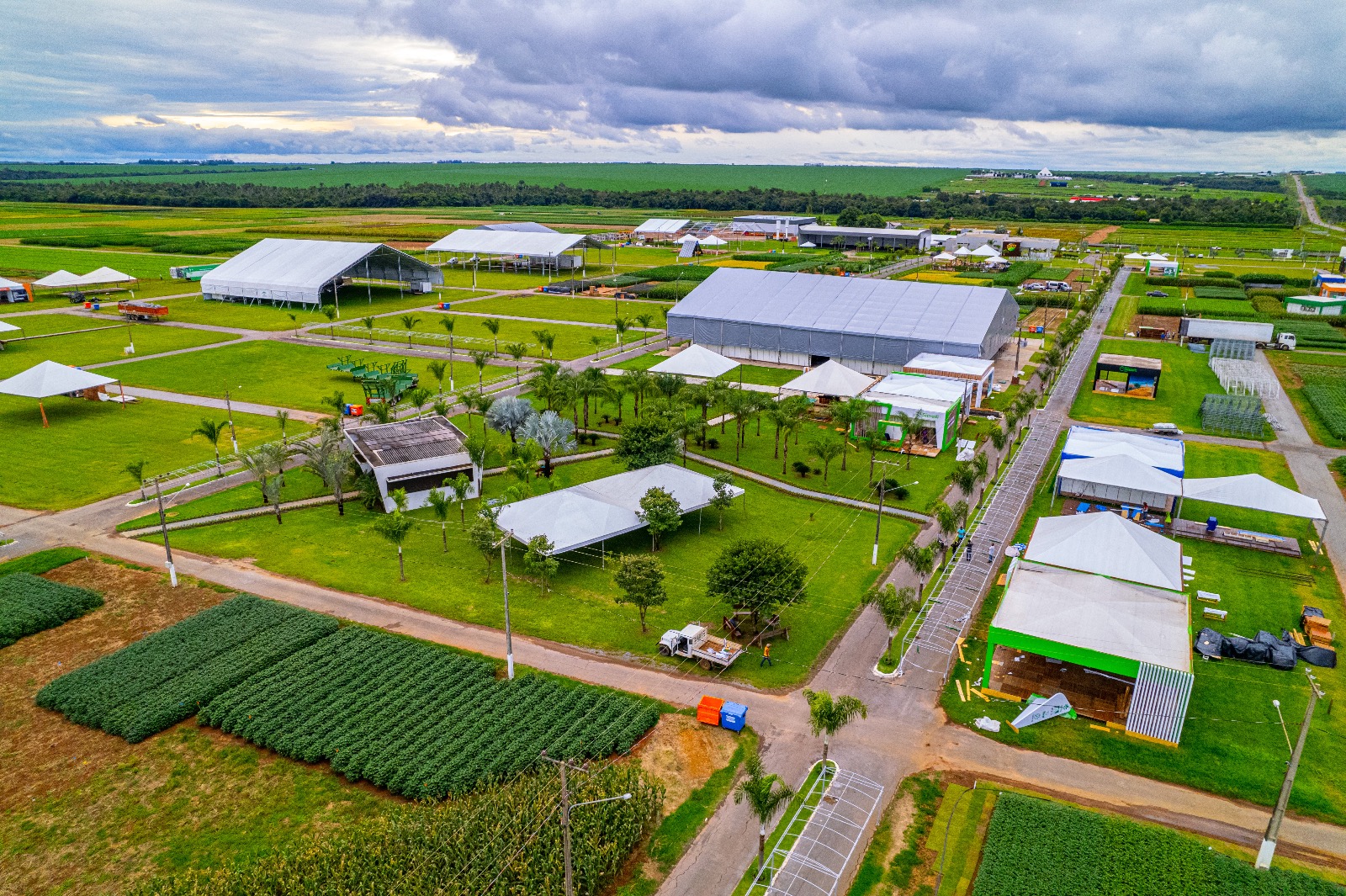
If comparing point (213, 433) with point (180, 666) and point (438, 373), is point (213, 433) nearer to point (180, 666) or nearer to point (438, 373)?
point (438, 373)

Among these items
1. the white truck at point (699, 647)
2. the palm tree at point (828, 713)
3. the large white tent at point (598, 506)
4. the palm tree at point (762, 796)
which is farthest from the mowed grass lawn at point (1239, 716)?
the large white tent at point (598, 506)

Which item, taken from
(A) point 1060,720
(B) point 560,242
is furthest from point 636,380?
(B) point 560,242

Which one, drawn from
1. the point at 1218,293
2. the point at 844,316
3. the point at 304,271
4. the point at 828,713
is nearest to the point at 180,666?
the point at 828,713

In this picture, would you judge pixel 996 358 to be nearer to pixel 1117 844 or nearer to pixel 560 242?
pixel 1117 844

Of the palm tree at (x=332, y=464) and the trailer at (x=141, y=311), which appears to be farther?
the trailer at (x=141, y=311)

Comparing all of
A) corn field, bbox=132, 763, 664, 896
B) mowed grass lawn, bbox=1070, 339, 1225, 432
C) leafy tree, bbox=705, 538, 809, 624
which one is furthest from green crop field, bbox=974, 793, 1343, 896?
mowed grass lawn, bbox=1070, 339, 1225, 432

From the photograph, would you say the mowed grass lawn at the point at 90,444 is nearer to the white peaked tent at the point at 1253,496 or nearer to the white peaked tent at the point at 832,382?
the white peaked tent at the point at 832,382
